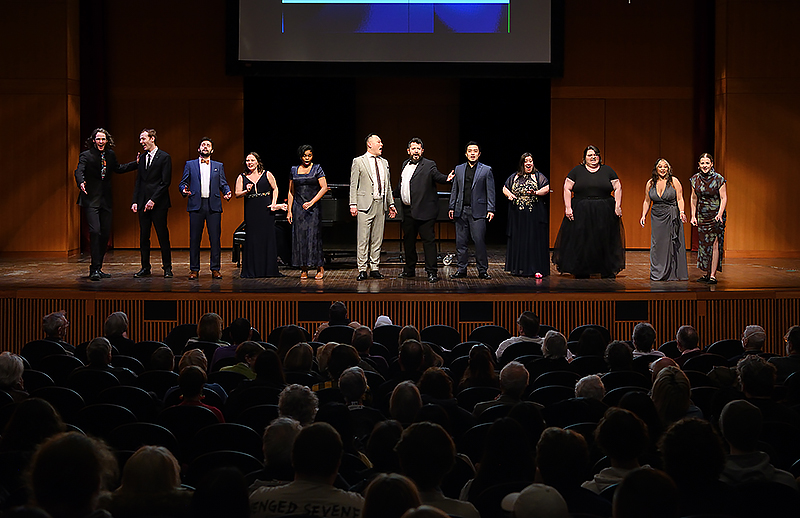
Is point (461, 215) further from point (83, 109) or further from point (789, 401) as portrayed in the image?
point (83, 109)

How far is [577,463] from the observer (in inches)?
108

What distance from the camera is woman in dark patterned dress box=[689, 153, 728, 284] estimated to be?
26.7 feet

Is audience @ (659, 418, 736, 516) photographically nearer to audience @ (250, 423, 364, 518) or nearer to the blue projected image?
audience @ (250, 423, 364, 518)

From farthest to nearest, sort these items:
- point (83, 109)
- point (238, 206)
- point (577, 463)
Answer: point (238, 206), point (83, 109), point (577, 463)

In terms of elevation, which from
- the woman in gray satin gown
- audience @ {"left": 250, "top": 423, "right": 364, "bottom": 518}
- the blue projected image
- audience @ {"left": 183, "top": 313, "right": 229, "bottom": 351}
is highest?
the blue projected image

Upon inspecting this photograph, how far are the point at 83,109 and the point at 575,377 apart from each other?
9.57 meters

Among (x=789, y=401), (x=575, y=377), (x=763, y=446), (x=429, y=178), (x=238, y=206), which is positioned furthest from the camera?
(x=238, y=206)

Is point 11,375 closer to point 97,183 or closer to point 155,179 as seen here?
Result: point 155,179

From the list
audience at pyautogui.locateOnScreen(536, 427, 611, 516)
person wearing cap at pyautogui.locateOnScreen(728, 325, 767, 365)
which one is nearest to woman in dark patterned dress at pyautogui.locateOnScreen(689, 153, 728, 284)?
person wearing cap at pyautogui.locateOnScreen(728, 325, 767, 365)

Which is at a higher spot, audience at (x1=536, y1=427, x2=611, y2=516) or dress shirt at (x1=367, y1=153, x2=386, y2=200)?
dress shirt at (x1=367, y1=153, x2=386, y2=200)

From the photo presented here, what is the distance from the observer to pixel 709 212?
8.17 metres

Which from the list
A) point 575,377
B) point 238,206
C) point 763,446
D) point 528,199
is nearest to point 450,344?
point 575,377

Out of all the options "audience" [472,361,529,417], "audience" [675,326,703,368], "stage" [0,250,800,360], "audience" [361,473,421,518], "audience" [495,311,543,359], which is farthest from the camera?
"stage" [0,250,800,360]

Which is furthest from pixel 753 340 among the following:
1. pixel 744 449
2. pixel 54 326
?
pixel 54 326
